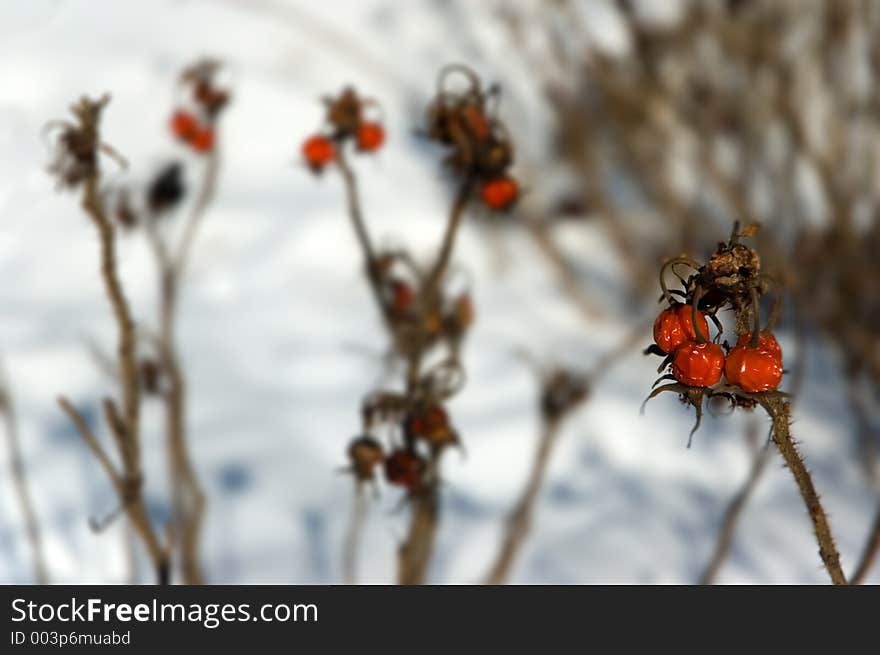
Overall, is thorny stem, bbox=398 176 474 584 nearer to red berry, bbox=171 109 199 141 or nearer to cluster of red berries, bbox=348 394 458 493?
cluster of red berries, bbox=348 394 458 493

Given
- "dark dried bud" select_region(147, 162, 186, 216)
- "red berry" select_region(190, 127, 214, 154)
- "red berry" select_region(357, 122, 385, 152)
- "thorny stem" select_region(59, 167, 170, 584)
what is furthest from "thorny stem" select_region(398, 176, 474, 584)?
"dark dried bud" select_region(147, 162, 186, 216)

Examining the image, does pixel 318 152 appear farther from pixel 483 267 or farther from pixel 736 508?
pixel 483 267

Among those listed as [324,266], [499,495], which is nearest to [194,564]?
[499,495]

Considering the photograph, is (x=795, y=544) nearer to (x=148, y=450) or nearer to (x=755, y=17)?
(x=148, y=450)

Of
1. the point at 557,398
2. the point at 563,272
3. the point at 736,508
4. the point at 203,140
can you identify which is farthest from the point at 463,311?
the point at 563,272

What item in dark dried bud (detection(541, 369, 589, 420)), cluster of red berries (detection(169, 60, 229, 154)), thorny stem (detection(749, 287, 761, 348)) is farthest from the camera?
cluster of red berries (detection(169, 60, 229, 154))

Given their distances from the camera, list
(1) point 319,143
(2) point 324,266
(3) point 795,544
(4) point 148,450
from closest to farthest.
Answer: (1) point 319,143, (3) point 795,544, (4) point 148,450, (2) point 324,266

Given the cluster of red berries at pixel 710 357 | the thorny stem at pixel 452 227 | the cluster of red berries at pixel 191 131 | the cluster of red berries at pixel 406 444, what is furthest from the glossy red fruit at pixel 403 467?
the cluster of red berries at pixel 191 131
